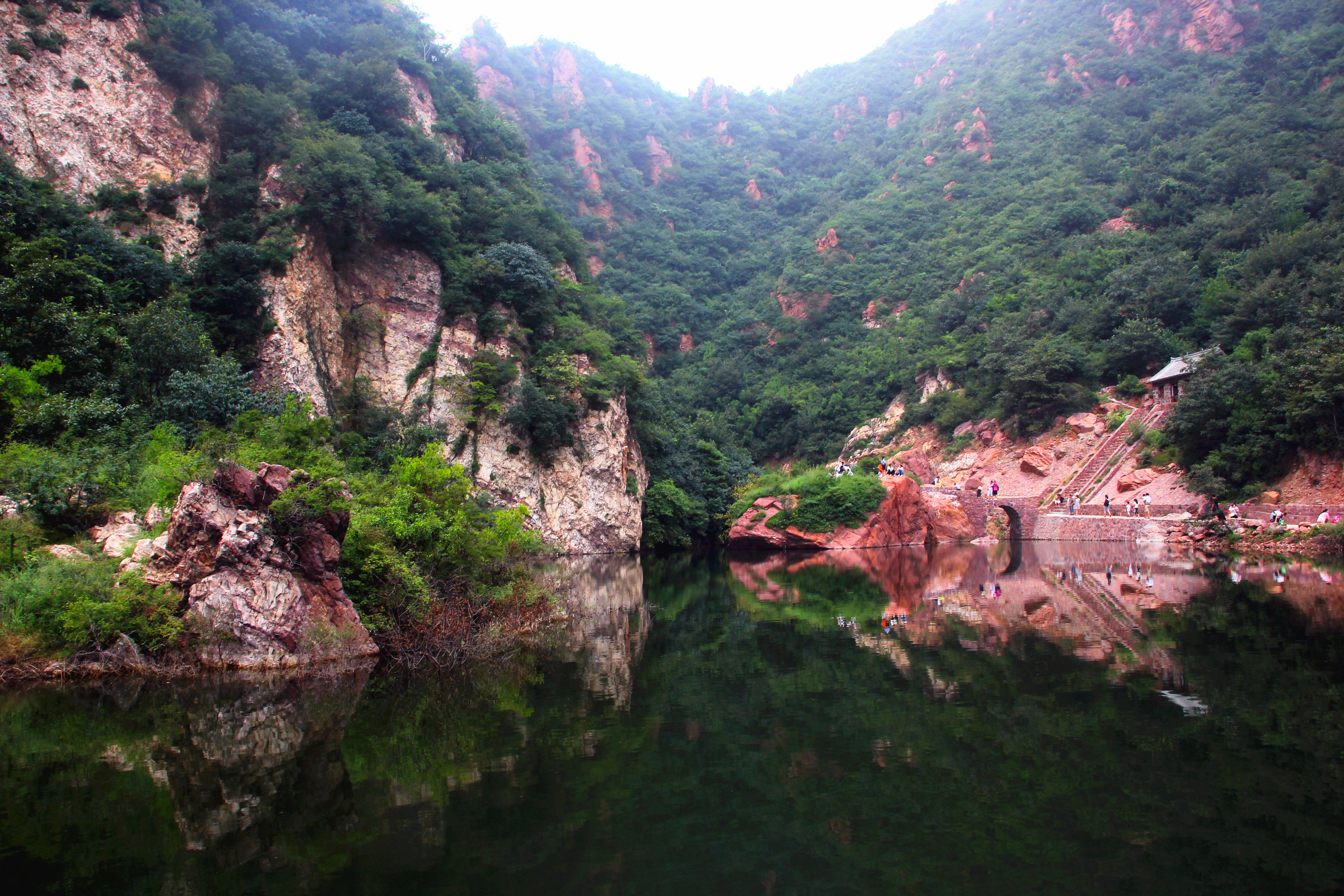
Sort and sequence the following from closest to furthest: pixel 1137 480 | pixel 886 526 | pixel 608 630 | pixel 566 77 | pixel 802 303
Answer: pixel 608 630 → pixel 1137 480 → pixel 886 526 → pixel 802 303 → pixel 566 77

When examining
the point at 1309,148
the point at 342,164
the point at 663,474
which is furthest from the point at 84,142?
the point at 1309,148

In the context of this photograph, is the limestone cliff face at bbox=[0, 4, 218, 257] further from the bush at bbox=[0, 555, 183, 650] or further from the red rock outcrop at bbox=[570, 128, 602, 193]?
the red rock outcrop at bbox=[570, 128, 602, 193]

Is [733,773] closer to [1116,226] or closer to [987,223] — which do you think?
[1116,226]

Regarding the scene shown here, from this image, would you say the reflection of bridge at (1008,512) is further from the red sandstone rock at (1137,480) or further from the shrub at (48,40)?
the shrub at (48,40)

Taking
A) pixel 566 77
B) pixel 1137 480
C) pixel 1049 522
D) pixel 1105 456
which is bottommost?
pixel 1049 522

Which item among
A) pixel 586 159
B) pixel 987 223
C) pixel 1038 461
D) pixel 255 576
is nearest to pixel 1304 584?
pixel 255 576

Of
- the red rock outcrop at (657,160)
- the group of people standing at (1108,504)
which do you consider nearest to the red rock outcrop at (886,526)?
the group of people standing at (1108,504)

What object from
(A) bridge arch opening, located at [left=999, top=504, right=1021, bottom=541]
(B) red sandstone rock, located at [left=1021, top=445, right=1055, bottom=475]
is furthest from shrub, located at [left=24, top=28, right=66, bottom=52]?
(B) red sandstone rock, located at [left=1021, top=445, right=1055, bottom=475]

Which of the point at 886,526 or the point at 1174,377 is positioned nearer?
the point at 886,526
